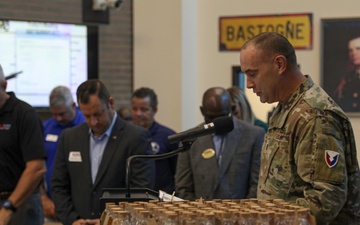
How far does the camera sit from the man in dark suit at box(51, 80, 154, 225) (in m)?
5.02

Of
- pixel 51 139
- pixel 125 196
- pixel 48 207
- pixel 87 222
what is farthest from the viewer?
pixel 51 139

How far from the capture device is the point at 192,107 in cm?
1010

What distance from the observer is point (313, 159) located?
3111 mm

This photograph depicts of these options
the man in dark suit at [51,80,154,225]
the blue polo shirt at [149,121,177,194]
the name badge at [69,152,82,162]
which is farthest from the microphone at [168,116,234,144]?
the blue polo shirt at [149,121,177,194]

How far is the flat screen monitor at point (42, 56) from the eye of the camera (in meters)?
9.36

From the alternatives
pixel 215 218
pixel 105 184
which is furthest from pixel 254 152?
pixel 215 218

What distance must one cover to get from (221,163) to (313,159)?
95.3 inches

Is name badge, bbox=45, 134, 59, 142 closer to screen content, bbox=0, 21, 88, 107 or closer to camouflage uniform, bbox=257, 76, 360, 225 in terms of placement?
screen content, bbox=0, 21, 88, 107

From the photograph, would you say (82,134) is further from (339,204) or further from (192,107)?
(192,107)

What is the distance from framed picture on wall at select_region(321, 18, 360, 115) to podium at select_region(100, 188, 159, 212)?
16.8 feet

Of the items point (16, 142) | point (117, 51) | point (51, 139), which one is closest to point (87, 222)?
point (16, 142)

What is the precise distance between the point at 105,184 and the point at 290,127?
6.56ft

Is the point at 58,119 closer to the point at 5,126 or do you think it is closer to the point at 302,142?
the point at 5,126

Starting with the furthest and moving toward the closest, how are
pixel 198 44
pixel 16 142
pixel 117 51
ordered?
1. pixel 117 51
2. pixel 198 44
3. pixel 16 142
